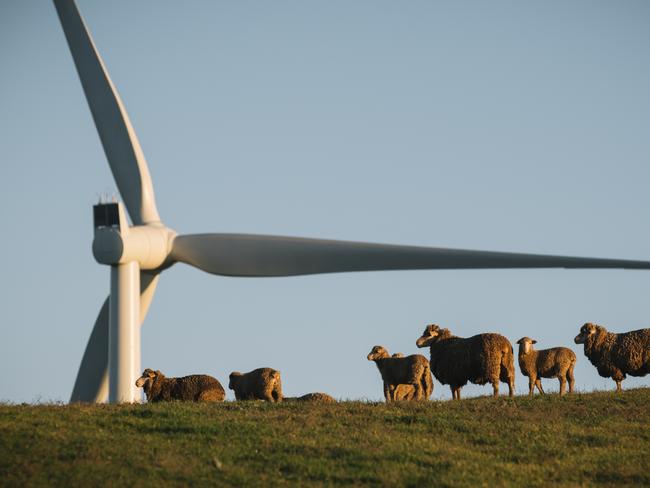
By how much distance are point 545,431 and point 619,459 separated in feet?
6.75

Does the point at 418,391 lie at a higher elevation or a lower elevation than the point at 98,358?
lower

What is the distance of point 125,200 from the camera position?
1230 inches

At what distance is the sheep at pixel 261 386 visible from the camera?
30.2 m

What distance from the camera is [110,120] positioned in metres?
30.7

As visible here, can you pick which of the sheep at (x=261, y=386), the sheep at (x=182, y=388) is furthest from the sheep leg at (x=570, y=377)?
the sheep at (x=182, y=388)

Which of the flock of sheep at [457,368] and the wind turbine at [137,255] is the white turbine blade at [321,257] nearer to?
the wind turbine at [137,255]

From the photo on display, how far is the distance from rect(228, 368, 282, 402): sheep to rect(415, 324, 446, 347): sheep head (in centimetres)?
378

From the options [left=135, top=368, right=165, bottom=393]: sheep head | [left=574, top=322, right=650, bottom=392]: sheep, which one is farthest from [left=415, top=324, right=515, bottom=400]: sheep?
[left=135, top=368, right=165, bottom=393]: sheep head

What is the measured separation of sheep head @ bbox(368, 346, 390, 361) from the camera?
30.7 meters

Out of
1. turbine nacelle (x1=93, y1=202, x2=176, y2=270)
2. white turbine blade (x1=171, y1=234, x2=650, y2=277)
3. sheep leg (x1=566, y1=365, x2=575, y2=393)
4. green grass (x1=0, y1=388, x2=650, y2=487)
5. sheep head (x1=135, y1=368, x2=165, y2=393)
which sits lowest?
green grass (x1=0, y1=388, x2=650, y2=487)

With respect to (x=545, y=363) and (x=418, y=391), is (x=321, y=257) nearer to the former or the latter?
(x=418, y=391)

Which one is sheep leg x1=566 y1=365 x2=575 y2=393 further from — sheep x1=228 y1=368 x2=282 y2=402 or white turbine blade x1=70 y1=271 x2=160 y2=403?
white turbine blade x1=70 y1=271 x2=160 y2=403

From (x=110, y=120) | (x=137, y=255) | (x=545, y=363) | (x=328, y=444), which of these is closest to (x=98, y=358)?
(x=137, y=255)

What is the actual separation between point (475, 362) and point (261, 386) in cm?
522
